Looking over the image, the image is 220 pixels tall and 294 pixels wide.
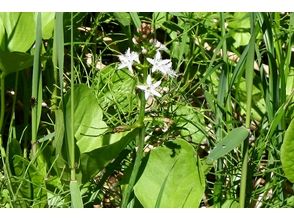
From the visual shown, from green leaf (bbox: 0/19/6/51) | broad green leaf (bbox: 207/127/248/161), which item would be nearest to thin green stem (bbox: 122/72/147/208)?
broad green leaf (bbox: 207/127/248/161)

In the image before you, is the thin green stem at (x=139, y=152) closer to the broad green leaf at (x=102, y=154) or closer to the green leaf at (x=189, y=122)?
the broad green leaf at (x=102, y=154)

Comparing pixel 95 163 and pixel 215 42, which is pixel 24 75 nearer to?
pixel 95 163

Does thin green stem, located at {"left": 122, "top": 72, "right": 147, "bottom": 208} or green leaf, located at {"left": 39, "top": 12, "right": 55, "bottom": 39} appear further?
green leaf, located at {"left": 39, "top": 12, "right": 55, "bottom": 39}

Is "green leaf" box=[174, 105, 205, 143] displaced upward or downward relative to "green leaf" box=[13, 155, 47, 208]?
upward

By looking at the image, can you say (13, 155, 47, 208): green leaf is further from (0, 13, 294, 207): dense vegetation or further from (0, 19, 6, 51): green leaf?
(0, 19, 6, 51): green leaf

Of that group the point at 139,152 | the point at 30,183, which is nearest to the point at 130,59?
the point at 139,152

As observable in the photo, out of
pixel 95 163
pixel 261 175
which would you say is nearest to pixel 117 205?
pixel 95 163

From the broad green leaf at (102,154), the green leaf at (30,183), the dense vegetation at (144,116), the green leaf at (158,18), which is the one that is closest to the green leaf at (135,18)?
the dense vegetation at (144,116)

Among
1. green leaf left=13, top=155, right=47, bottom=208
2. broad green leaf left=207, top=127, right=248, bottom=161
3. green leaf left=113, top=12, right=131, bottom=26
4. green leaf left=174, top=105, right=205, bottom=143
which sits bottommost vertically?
green leaf left=13, top=155, right=47, bottom=208
